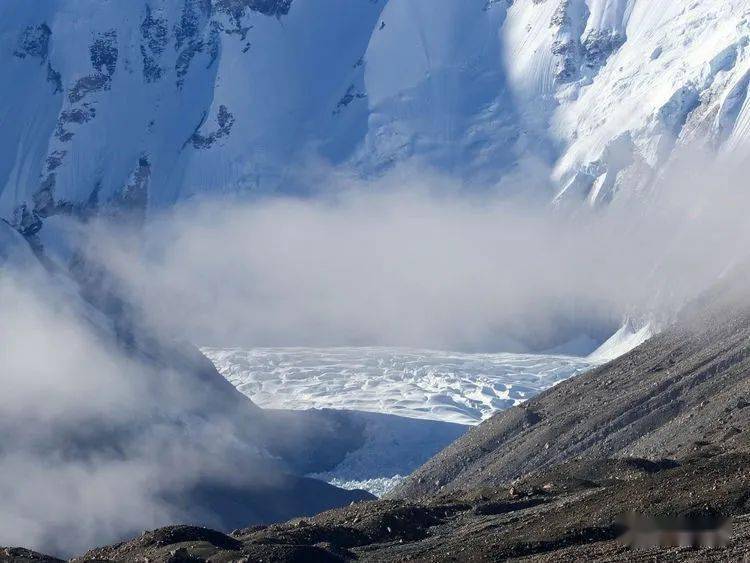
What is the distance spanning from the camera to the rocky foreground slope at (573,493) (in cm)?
4719

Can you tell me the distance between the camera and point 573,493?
58000 mm

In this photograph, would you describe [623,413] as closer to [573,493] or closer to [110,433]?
[573,493]

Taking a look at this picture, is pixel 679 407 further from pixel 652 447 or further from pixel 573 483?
pixel 573 483

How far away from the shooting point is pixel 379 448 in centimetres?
17800

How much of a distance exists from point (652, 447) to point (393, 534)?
29187mm

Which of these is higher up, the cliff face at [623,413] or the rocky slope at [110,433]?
the rocky slope at [110,433]

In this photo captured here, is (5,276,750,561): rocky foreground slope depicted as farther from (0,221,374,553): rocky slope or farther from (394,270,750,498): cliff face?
(0,221,374,553): rocky slope

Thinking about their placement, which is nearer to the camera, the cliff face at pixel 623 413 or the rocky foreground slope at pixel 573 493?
the rocky foreground slope at pixel 573 493

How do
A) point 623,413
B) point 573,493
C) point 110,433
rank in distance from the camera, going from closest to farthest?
point 573,493, point 623,413, point 110,433

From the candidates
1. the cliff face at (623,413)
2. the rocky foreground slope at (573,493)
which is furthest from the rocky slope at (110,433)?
the rocky foreground slope at (573,493)

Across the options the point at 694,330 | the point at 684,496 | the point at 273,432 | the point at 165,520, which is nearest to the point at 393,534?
the point at 684,496

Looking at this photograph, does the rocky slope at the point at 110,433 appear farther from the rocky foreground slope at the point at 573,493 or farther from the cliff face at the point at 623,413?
the rocky foreground slope at the point at 573,493

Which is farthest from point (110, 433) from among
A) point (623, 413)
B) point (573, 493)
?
point (573, 493)

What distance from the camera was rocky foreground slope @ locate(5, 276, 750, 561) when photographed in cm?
4719
